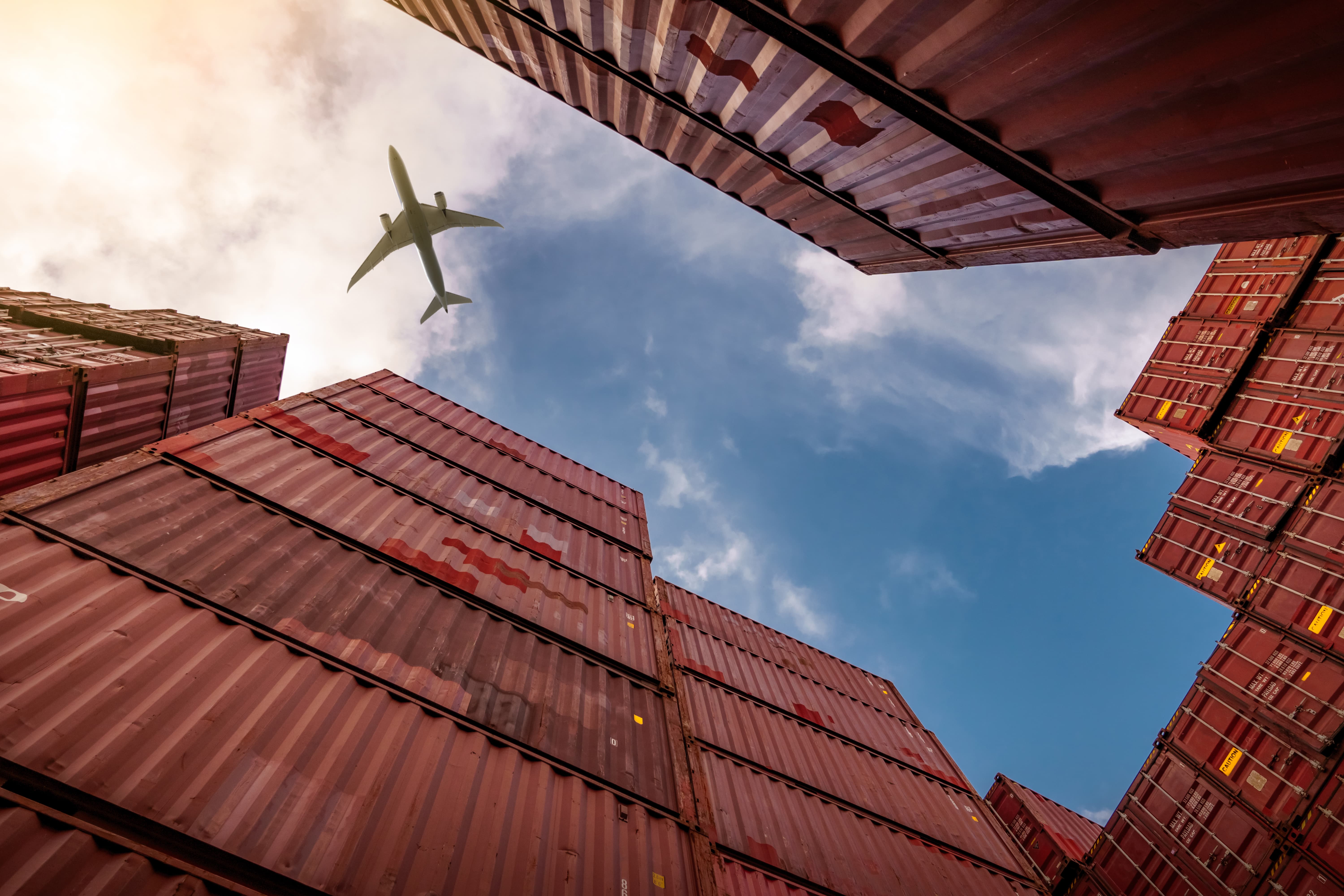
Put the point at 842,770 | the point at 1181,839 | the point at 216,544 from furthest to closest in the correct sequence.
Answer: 1. the point at 842,770
2. the point at 1181,839
3. the point at 216,544

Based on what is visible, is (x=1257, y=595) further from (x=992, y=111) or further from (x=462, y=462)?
(x=462, y=462)

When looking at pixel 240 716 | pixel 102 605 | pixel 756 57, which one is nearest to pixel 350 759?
pixel 240 716

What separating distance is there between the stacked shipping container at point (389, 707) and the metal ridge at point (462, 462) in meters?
0.07

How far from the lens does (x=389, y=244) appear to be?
23422 mm

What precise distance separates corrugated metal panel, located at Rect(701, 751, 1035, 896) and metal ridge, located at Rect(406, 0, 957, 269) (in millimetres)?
8079

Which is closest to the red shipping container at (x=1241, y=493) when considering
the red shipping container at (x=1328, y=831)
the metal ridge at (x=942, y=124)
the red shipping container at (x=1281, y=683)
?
the red shipping container at (x=1281, y=683)

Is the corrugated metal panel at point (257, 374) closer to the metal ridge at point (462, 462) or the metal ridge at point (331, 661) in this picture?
the metal ridge at point (462, 462)

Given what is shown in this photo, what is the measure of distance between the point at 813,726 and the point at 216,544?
1058cm

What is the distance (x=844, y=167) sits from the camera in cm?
690

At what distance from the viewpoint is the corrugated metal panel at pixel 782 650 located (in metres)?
14.2

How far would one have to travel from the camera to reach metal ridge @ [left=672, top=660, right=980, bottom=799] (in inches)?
443

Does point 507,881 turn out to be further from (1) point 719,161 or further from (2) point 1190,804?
(2) point 1190,804

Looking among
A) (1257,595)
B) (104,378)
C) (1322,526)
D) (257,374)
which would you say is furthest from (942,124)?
(257,374)

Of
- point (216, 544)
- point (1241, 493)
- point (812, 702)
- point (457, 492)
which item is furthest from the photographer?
point (812, 702)
